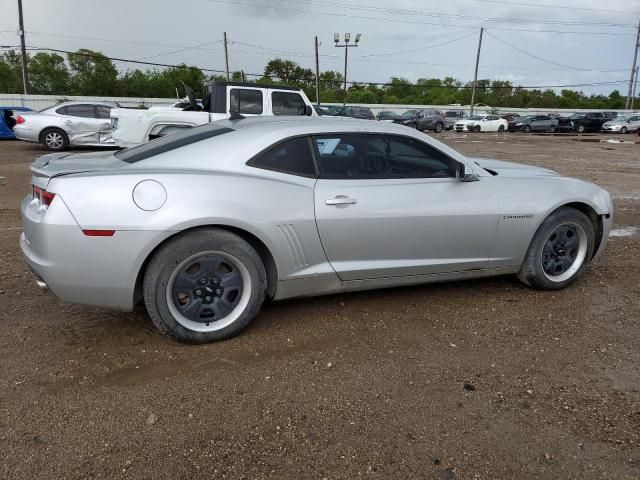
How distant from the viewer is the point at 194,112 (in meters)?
10.1

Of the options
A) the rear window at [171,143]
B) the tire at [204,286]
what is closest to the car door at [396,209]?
the tire at [204,286]

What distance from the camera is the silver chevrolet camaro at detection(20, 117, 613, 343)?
312 centimetres

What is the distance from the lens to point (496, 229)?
4070 mm

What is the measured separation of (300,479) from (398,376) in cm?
104

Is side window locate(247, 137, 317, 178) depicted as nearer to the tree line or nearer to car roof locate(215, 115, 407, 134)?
car roof locate(215, 115, 407, 134)

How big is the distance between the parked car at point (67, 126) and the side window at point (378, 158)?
41.5 feet

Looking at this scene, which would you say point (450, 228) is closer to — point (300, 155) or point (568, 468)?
point (300, 155)

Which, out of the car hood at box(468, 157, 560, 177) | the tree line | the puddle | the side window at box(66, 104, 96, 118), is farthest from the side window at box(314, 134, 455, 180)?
the tree line

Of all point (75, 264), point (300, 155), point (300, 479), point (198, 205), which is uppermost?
point (300, 155)

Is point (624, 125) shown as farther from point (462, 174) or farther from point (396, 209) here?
point (396, 209)

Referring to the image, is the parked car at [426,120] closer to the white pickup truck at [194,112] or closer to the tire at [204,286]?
the white pickup truck at [194,112]

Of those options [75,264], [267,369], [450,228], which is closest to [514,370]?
A: [450,228]

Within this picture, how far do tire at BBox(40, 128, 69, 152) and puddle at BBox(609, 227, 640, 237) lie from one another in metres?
13.6

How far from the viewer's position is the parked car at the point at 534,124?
129ft
